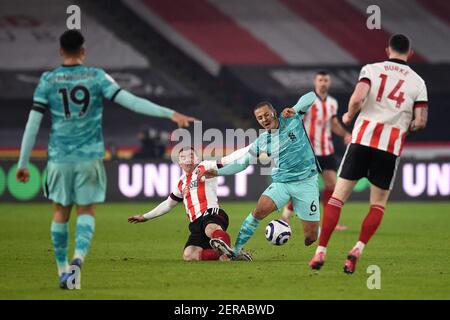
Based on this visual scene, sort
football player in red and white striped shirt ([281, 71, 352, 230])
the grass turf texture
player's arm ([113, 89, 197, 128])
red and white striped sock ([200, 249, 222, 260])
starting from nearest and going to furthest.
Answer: player's arm ([113, 89, 197, 128]), the grass turf texture, red and white striped sock ([200, 249, 222, 260]), football player in red and white striped shirt ([281, 71, 352, 230])

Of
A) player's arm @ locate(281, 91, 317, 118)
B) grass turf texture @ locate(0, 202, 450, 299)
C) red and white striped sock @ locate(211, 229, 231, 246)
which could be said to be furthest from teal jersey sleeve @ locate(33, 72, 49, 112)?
player's arm @ locate(281, 91, 317, 118)

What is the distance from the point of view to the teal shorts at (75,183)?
8.08 meters

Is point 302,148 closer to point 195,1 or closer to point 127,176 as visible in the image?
point 127,176

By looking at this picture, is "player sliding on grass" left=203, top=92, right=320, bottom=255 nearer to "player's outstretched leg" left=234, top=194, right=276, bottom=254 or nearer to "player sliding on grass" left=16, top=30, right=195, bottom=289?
"player's outstretched leg" left=234, top=194, right=276, bottom=254

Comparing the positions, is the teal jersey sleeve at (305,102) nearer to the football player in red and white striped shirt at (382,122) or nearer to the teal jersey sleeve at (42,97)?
the football player in red and white striped shirt at (382,122)

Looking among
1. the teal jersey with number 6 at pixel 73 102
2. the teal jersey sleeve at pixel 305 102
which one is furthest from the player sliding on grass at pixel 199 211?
the teal jersey with number 6 at pixel 73 102

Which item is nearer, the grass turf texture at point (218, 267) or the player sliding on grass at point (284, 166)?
the grass turf texture at point (218, 267)

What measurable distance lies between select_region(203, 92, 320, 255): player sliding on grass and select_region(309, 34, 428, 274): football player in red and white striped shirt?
1243mm

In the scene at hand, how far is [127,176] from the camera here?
19641mm

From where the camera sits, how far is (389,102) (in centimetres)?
887

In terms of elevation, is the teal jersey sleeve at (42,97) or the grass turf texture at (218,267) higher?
the teal jersey sleeve at (42,97)

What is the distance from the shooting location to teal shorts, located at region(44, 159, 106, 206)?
26.5ft

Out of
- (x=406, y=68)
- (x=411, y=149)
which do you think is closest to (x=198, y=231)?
(x=406, y=68)

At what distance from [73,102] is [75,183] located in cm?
62
